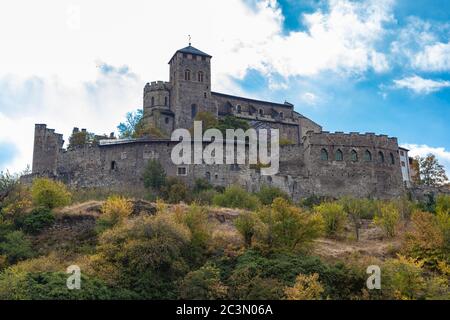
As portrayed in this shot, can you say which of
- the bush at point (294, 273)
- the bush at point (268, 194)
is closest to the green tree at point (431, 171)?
the bush at point (268, 194)

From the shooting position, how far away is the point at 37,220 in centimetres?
3831

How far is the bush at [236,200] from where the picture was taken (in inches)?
1809

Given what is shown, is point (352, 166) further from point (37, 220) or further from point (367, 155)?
point (37, 220)

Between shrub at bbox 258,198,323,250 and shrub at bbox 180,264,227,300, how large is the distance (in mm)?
5448

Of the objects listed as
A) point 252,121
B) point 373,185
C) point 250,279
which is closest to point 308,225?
point 250,279

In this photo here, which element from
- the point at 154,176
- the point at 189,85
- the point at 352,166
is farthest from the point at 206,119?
the point at 352,166

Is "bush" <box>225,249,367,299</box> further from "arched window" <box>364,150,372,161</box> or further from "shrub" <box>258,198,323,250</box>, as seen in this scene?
"arched window" <box>364,150,372,161</box>

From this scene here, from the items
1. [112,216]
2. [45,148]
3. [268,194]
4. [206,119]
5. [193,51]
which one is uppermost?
[193,51]

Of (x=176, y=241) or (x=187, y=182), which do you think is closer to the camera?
(x=176, y=241)

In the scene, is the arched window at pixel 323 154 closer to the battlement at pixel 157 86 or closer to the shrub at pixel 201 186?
the shrub at pixel 201 186

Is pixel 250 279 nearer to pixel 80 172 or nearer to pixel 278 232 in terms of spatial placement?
pixel 278 232

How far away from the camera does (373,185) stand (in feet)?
184

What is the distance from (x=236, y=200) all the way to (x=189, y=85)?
2727 cm
